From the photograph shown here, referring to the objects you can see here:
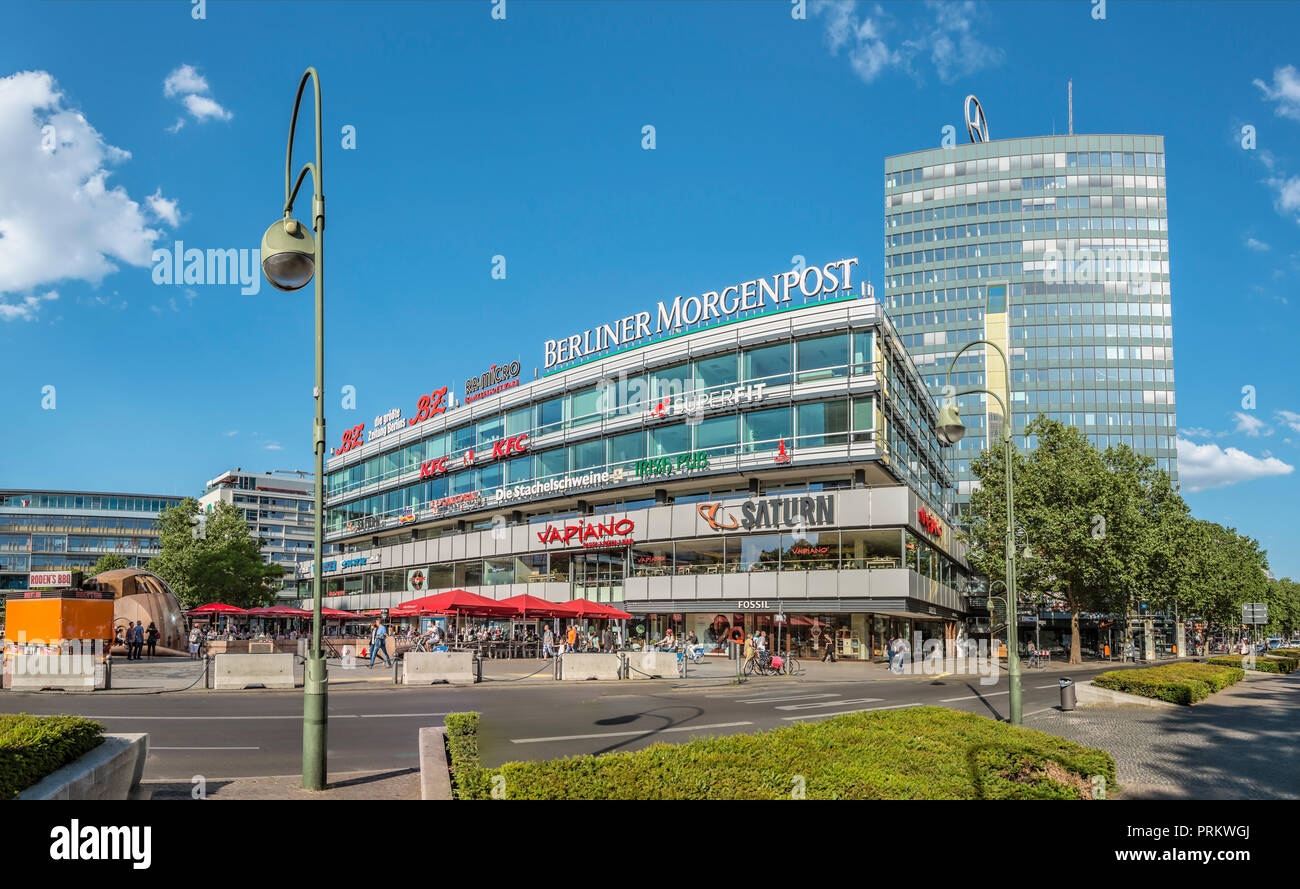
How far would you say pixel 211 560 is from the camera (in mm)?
71688

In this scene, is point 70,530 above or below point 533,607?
above

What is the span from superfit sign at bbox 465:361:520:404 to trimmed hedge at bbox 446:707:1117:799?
53953 mm

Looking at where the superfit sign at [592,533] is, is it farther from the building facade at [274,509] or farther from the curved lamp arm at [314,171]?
the building facade at [274,509]

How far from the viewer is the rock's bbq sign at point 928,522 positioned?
47987 mm

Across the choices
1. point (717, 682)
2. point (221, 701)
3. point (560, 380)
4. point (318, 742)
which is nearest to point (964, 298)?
point (560, 380)

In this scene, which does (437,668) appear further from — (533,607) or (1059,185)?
(1059,185)

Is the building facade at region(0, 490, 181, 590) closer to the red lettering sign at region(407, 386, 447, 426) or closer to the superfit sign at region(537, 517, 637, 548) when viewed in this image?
the red lettering sign at region(407, 386, 447, 426)

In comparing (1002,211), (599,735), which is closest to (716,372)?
Result: (599,735)

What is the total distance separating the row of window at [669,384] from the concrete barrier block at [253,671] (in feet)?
98.3

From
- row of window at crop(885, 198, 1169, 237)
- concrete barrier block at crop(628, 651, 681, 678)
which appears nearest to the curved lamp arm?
concrete barrier block at crop(628, 651, 681, 678)

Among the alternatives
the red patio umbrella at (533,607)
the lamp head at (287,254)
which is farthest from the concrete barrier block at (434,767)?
the red patio umbrella at (533,607)

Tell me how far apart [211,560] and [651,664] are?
171ft
